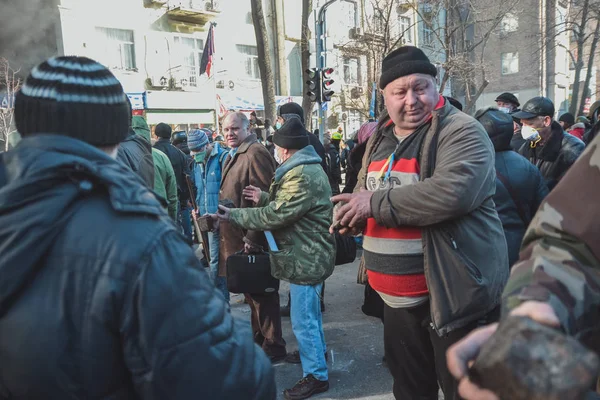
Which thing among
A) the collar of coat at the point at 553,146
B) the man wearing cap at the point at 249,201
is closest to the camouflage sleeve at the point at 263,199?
the man wearing cap at the point at 249,201

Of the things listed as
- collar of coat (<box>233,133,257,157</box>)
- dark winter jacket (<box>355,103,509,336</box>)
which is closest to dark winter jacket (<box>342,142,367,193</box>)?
collar of coat (<box>233,133,257,157</box>)

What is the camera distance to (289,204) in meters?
3.57

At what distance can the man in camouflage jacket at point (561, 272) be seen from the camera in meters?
0.97

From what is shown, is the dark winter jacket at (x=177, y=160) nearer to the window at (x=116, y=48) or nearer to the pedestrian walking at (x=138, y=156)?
the pedestrian walking at (x=138, y=156)

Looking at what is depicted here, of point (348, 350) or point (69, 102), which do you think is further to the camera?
point (348, 350)

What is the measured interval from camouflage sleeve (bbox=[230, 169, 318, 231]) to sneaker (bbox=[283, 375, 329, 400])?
119 centimetres

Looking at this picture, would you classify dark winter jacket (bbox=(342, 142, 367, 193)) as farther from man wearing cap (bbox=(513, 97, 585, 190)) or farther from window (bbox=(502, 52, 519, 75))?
window (bbox=(502, 52, 519, 75))

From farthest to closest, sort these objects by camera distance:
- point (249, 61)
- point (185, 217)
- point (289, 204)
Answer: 1. point (249, 61)
2. point (185, 217)
3. point (289, 204)

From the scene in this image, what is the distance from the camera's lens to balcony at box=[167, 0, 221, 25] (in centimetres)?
2105

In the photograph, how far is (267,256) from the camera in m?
4.09

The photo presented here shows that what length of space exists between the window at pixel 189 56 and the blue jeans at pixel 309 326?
A: 1932 cm

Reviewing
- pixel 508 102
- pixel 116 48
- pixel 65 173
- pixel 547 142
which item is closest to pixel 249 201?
pixel 547 142

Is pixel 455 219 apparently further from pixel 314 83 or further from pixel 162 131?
pixel 314 83

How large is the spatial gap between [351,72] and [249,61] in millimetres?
6379
